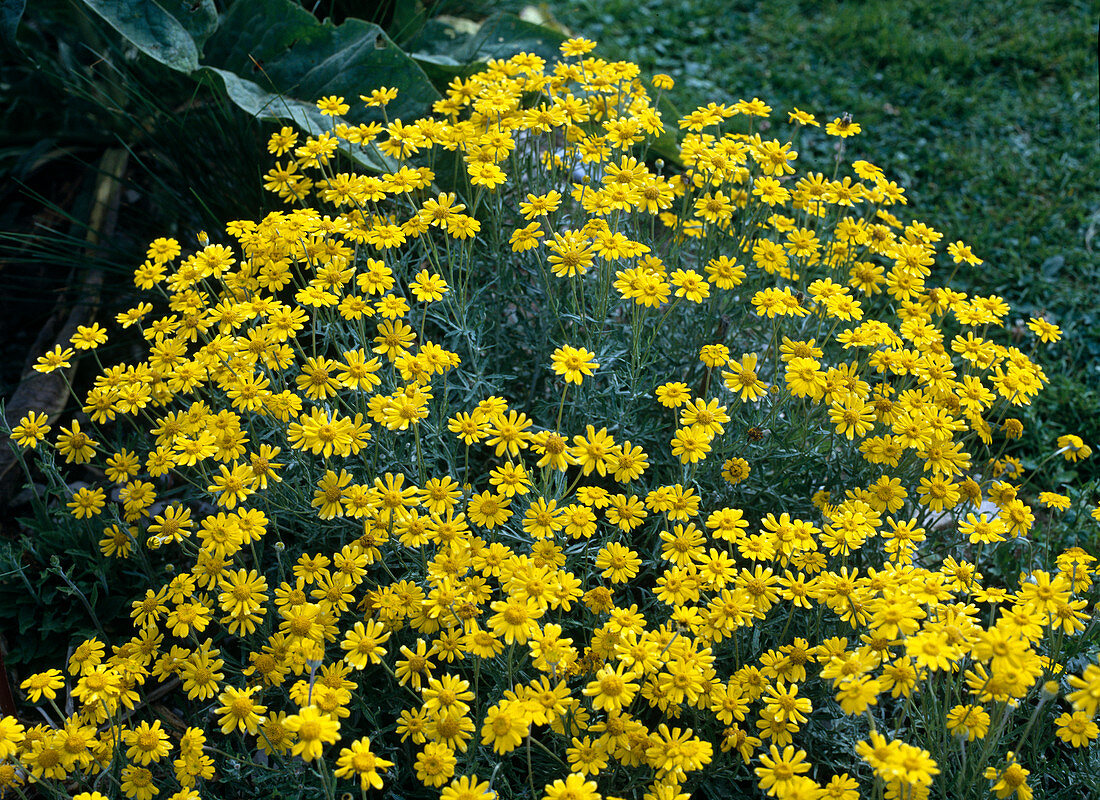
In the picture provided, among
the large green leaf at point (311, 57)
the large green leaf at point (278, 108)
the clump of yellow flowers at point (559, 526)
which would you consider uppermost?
the large green leaf at point (311, 57)

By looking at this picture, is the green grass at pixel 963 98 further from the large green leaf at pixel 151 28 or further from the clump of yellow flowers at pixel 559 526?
the large green leaf at pixel 151 28

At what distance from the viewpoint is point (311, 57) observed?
Result: 3773mm

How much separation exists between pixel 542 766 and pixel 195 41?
3143 millimetres

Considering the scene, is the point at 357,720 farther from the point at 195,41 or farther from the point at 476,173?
the point at 195,41

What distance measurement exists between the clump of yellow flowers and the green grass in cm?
158

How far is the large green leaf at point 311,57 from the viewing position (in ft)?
12.0

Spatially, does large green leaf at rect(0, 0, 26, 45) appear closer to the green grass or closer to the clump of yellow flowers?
the clump of yellow flowers

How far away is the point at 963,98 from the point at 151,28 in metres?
4.82

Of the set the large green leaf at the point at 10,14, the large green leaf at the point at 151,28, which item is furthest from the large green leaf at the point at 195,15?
the large green leaf at the point at 10,14

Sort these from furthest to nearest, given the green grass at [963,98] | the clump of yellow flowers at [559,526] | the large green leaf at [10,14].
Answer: the green grass at [963,98], the large green leaf at [10,14], the clump of yellow flowers at [559,526]

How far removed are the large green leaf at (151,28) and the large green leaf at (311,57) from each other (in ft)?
0.93

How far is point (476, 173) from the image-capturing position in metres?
2.76

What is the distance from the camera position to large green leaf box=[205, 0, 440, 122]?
12.0 ft

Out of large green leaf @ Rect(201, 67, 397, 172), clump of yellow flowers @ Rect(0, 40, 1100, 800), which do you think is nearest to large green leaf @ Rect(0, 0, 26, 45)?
large green leaf @ Rect(201, 67, 397, 172)
